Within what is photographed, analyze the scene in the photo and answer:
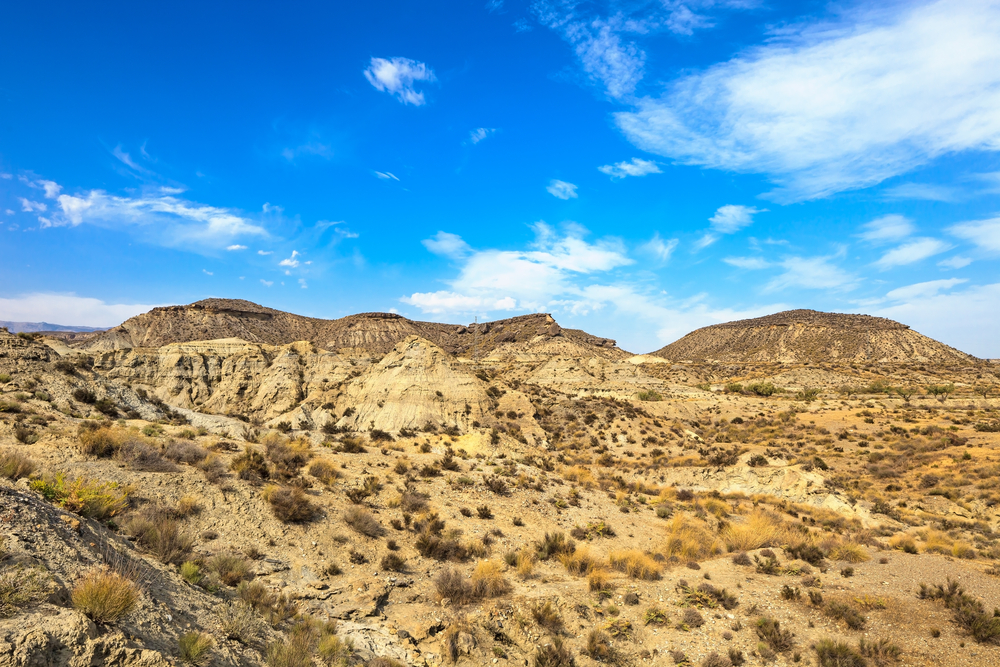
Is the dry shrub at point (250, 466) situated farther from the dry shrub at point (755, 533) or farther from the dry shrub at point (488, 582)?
the dry shrub at point (755, 533)

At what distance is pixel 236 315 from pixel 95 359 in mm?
75220

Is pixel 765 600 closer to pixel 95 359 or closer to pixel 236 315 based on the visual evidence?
pixel 95 359

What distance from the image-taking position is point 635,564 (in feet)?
39.2

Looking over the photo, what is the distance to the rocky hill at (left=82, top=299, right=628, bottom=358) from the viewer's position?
92062 millimetres

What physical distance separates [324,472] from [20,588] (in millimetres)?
10467

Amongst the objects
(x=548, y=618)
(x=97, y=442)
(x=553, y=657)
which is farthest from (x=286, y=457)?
(x=553, y=657)

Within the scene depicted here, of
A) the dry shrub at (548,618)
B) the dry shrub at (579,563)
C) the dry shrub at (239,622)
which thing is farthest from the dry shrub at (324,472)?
the dry shrub at (548,618)

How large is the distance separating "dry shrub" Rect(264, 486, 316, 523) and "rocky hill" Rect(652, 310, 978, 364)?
10303 cm

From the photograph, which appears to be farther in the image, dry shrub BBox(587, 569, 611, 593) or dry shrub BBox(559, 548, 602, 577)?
dry shrub BBox(559, 548, 602, 577)

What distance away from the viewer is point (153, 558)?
7.96 meters

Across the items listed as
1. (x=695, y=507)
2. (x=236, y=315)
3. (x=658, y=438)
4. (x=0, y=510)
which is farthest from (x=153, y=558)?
(x=236, y=315)

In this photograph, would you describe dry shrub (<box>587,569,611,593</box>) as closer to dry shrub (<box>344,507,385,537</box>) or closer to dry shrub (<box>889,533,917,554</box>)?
dry shrub (<box>344,507,385,537</box>)

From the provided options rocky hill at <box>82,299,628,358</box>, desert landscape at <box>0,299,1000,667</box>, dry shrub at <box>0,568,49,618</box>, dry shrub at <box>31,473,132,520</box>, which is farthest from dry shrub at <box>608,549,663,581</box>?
rocky hill at <box>82,299,628,358</box>

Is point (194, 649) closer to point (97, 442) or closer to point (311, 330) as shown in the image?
point (97, 442)
